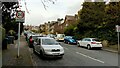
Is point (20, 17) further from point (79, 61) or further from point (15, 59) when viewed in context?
point (79, 61)

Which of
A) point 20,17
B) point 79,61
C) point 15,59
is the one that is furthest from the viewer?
point 20,17

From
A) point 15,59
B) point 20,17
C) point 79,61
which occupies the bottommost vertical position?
point 79,61

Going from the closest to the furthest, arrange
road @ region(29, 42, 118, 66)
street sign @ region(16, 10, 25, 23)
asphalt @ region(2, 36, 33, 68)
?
asphalt @ region(2, 36, 33, 68)
road @ region(29, 42, 118, 66)
street sign @ region(16, 10, 25, 23)

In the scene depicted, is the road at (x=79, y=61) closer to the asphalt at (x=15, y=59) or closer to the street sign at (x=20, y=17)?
the asphalt at (x=15, y=59)

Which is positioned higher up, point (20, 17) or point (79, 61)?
point (20, 17)

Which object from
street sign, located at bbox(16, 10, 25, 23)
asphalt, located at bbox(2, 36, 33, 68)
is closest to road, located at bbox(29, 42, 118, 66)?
asphalt, located at bbox(2, 36, 33, 68)

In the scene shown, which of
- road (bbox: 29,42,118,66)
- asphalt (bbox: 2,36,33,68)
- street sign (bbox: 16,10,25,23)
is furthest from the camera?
street sign (bbox: 16,10,25,23)

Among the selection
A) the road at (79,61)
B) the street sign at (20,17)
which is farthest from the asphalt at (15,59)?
the street sign at (20,17)

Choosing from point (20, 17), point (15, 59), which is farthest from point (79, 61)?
point (20, 17)

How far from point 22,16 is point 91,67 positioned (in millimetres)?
6404

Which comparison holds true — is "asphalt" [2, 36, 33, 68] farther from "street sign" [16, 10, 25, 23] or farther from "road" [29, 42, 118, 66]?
"street sign" [16, 10, 25, 23]

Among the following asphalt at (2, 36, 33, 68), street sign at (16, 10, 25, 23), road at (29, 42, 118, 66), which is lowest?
road at (29, 42, 118, 66)

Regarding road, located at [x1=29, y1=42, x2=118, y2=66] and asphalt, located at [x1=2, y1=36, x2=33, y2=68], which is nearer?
asphalt, located at [x1=2, y1=36, x2=33, y2=68]

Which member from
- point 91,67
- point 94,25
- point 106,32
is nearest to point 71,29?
point 94,25
